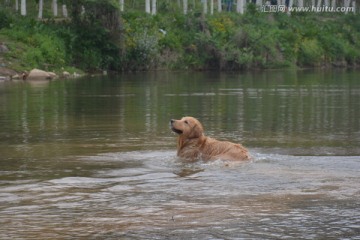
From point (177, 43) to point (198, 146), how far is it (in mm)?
54316

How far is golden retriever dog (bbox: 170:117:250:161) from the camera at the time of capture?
16.2 meters

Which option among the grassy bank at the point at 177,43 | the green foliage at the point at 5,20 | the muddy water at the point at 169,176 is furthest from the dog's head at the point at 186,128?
the green foliage at the point at 5,20

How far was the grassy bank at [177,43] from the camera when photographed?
2387 inches

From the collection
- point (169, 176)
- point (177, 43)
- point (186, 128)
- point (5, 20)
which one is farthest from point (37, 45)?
point (169, 176)

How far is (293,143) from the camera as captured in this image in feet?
65.1

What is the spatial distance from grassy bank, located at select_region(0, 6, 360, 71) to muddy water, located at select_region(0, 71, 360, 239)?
30.3 metres

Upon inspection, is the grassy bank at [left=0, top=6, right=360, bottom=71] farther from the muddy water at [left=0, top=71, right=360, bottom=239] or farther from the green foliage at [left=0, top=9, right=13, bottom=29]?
the muddy water at [left=0, top=71, right=360, bottom=239]

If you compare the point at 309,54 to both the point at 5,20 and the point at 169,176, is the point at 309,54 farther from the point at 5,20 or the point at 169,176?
the point at 169,176

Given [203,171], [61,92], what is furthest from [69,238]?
[61,92]

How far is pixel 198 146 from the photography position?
16609 millimetres

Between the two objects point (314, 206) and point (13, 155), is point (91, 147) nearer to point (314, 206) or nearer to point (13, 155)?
point (13, 155)

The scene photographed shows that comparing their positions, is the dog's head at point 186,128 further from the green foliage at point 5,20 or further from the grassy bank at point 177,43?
the green foliage at point 5,20

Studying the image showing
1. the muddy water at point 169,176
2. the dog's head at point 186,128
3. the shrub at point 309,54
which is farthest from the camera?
the shrub at point 309,54

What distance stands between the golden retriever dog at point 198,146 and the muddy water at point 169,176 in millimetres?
250
